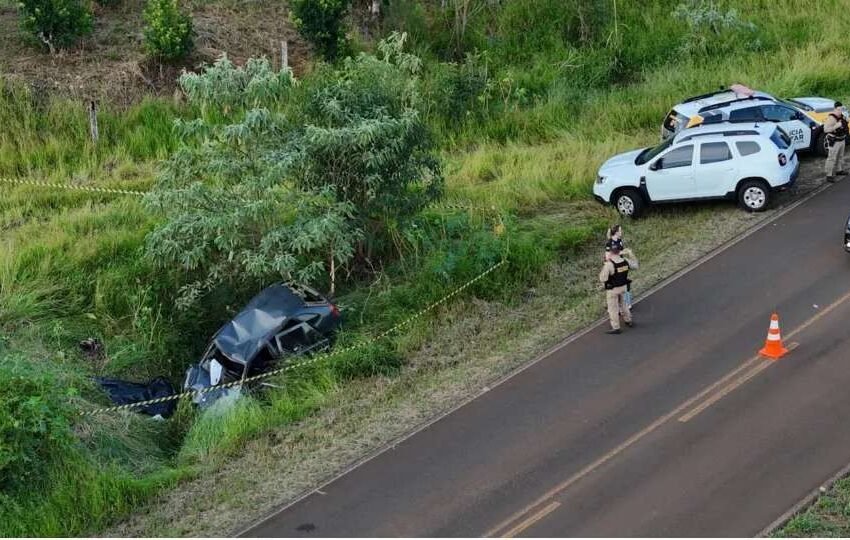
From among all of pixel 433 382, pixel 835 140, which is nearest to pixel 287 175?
pixel 433 382

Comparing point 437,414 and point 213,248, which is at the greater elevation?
point 213,248

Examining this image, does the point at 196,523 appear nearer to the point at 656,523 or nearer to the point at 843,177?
the point at 656,523

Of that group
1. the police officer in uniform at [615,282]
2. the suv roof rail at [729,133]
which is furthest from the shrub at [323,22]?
the police officer in uniform at [615,282]

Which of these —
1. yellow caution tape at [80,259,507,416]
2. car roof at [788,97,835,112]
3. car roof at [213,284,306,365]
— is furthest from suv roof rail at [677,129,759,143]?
car roof at [213,284,306,365]

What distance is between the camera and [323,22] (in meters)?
29.5

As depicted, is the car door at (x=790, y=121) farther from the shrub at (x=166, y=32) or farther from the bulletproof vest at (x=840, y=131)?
the shrub at (x=166, y=32)

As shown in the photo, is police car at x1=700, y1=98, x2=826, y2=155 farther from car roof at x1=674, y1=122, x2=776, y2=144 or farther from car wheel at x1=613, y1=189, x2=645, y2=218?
car wheel at x1=613, y1=189, x2=645, y2=218

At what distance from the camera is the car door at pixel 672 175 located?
2086 centimetres

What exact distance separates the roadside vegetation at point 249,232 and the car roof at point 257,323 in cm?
45

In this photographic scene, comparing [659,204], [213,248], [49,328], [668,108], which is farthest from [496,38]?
[49,328]

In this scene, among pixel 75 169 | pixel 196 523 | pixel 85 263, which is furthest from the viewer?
pixel 75 169

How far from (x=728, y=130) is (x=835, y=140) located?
7.54 ft

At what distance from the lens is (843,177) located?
74.1ft

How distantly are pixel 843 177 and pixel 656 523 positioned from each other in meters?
12.5
